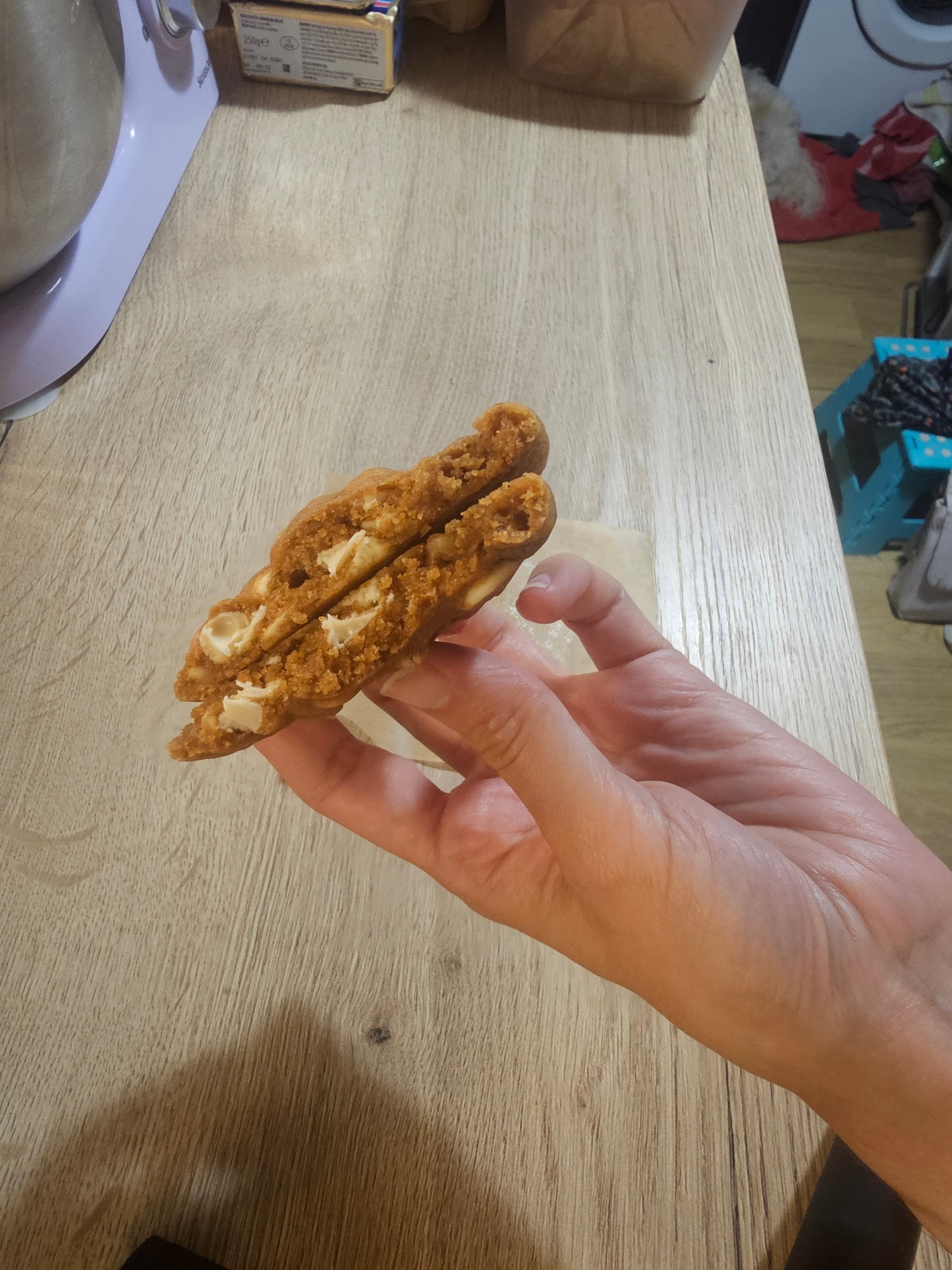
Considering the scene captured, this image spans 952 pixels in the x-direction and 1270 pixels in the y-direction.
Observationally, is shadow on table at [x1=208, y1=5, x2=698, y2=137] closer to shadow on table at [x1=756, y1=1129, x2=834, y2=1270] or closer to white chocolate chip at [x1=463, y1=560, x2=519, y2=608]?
white chocolate chip at [x1=463, y1=560, x2=519, y2=608]

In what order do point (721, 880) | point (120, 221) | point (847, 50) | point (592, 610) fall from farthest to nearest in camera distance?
point (847, 50) → point (120, 221) → point (592, 610) → point (721, 880)

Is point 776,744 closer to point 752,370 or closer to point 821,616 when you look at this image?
point 821,616

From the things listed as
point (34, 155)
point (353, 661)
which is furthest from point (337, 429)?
point (353, 661)

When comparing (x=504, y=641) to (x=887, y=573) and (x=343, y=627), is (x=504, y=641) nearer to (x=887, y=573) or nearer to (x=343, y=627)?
(x=343, y=627)

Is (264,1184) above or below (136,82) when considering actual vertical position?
below

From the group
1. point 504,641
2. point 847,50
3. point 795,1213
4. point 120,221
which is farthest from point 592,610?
point 847,50

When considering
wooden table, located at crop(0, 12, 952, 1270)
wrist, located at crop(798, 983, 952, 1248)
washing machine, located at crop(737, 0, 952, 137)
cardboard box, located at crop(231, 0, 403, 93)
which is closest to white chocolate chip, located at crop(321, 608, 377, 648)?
wooden table, located at crop(0, 12, 952, 1270)

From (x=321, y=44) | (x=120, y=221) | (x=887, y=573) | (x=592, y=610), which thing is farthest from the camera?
(x=887, y=573)
